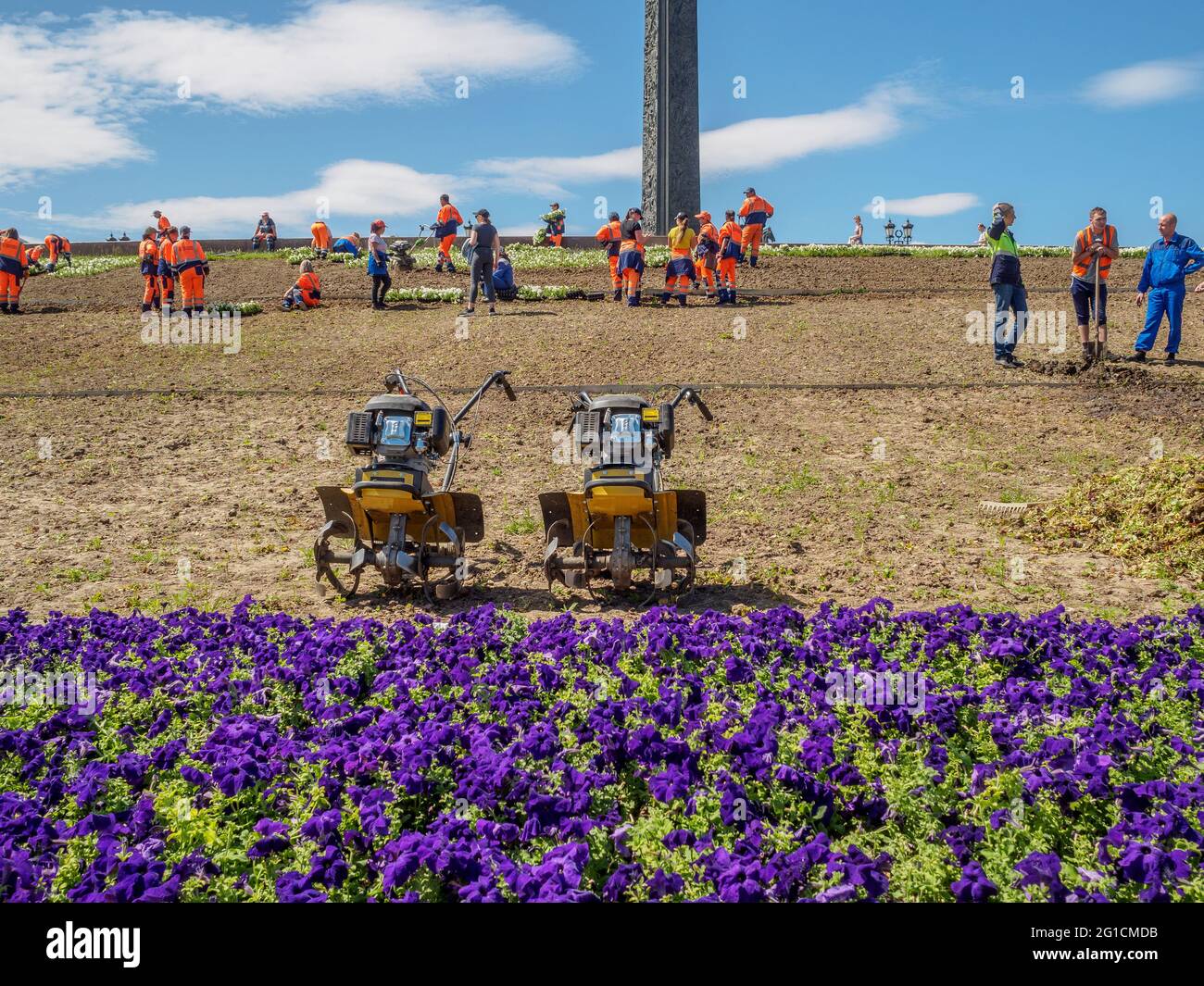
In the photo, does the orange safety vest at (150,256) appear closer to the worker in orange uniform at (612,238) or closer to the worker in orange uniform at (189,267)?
the worker in orange uniform at (189,267)

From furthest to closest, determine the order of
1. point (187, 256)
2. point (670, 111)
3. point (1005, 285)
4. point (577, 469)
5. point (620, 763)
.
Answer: point (670, 111) → point (187, 256) → point (1005, 285) → point (577, 469) → point (620, 763)

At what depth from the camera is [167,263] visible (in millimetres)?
20438

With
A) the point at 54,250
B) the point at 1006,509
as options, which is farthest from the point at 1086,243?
the point at 54,250

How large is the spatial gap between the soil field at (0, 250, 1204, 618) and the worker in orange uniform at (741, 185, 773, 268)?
3.75m

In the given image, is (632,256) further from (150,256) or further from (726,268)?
(150,256)

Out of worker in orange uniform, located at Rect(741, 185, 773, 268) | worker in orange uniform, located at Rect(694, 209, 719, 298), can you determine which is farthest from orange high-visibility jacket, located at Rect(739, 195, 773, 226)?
worker in orange uniform, located at Rect(694, 209, 719, 298)

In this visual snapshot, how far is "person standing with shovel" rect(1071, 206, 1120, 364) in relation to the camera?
46.2 ft

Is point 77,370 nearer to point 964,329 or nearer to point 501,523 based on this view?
point 501,523

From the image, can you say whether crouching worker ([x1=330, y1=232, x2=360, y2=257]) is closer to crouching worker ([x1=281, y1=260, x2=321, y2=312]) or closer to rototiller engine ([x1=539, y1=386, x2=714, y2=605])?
crouching worker ([x1=281, y1=260, x2=321, y2=312])

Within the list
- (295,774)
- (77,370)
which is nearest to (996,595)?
(295,774)

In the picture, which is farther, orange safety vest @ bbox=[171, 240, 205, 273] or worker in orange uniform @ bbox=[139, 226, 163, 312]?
worker in orange uniform @ bbox=[139, 226, 163, 312]

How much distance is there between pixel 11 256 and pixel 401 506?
61.2ft

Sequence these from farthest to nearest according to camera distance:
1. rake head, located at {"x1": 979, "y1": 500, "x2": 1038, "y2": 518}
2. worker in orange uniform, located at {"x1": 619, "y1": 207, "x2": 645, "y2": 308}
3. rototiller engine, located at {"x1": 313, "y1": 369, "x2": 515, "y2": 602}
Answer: worker in orange uniform, located at {"x1": 619, "y1": 207, "x2": 645, "y2": 308}
rake head, located at {"x1": 979, "y1": 500, "x2": 1038, "y2": 518}
rototiller engine, located at {"x1": 313, "y1": 369, "x2": 515, "y2": 602}

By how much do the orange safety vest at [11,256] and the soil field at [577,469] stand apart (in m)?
0.96
